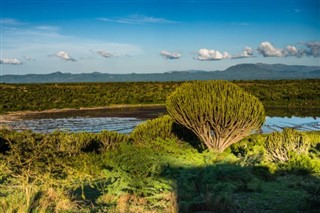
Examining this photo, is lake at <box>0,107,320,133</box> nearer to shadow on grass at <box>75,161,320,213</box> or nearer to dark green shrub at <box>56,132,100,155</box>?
dark green shrub at <box>56,132,100,155</box>

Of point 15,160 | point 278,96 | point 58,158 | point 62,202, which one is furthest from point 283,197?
point 278,96

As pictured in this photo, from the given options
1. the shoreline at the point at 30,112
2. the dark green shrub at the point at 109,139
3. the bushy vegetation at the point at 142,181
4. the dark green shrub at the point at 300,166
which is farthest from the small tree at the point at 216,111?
the shoreline at the point at 30,112

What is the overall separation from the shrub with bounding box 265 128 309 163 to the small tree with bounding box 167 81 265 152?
31.3 inches

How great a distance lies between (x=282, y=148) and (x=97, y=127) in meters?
15.2

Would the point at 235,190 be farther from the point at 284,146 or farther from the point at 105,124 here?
the point at 105,124

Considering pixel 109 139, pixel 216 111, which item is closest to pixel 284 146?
pixel 216 111

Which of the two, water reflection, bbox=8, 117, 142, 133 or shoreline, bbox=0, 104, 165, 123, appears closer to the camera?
water reflection, bbox=8, 117, 142, 133

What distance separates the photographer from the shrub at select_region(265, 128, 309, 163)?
1302cm

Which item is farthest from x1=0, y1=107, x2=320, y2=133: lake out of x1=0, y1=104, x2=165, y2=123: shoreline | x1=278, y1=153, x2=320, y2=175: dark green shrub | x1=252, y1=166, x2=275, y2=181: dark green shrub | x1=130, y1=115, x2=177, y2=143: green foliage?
x1=252, y1=166, x2=275, y2=181: dark green shrub

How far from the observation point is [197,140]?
15430 millimetres

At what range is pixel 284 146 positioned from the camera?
13.3 meters

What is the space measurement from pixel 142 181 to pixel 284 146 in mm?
6498

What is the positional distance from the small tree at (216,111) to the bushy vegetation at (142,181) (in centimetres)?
103

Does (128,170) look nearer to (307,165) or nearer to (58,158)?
(58,158)
